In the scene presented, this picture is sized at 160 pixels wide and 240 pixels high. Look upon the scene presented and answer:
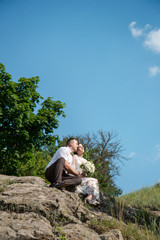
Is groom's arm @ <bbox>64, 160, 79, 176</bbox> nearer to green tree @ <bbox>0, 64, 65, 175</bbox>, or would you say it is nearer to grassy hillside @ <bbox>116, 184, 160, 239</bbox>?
grassy hillside @ <bbox>116, 184, 160, 239</bbox>

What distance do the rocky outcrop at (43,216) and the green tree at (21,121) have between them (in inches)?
244

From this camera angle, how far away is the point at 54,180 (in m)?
7.09

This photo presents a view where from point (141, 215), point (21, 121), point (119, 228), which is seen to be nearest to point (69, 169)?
point (119, 228)

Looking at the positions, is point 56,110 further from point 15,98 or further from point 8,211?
point 8,211

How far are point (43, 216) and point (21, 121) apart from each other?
7297mm

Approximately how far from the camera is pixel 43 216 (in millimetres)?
5129

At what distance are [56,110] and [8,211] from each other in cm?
983

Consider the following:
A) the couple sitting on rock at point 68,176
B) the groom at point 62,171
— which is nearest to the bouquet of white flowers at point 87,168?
the couple sitting on rock at point 68,176

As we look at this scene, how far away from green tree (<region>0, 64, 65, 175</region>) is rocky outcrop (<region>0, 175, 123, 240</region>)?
6.20 metres

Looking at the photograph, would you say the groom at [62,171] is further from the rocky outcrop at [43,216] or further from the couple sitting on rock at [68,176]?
the rocky outcrop at [43,216]

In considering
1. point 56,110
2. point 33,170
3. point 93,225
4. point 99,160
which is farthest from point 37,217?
point 99,160

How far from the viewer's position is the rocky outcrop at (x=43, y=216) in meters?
4.29

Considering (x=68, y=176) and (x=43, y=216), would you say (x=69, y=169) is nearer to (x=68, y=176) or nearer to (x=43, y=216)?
(x=68, y=176)

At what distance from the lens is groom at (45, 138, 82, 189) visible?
22.1 feet
